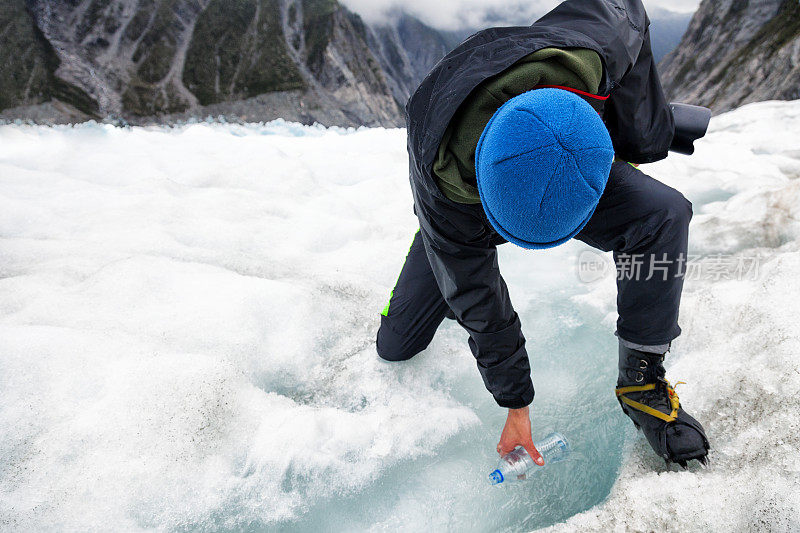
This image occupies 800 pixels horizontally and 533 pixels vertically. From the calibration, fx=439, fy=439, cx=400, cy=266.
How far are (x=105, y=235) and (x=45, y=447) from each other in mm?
1823

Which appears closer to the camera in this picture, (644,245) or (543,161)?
(543,161)

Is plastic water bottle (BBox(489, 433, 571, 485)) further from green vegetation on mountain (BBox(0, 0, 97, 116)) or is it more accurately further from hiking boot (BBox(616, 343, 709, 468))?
green vegetation on mountain (BBox(0, 0, 97, 116))

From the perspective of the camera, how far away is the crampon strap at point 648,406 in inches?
58.1

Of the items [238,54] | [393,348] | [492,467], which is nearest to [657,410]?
[492,467]

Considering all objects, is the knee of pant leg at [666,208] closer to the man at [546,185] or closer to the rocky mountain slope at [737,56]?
the man at [546,185]

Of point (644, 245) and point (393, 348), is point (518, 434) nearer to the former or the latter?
→ point (393, 348)

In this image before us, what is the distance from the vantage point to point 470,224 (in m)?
1.30

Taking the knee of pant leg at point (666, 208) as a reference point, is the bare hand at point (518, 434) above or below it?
below

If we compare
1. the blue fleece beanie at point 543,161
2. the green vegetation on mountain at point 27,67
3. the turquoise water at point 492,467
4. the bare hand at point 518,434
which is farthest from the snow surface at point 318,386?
the green vegetation on mountain at point 27,67

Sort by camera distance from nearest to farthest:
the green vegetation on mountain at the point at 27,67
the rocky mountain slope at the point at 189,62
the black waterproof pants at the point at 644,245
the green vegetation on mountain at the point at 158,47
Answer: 1. the black waterproof pants at the point at 644,245
2. the green vegetation on mountain at the point at 27,67
3. the rocky mountain slope at the point at 189,62
4. the green vegetation on mountain at the point at 158,47

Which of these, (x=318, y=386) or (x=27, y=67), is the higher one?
(x=318, y=386)

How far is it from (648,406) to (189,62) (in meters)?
108

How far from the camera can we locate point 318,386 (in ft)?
6.54

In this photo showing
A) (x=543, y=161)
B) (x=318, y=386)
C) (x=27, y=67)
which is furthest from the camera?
(x=27, y=67)
